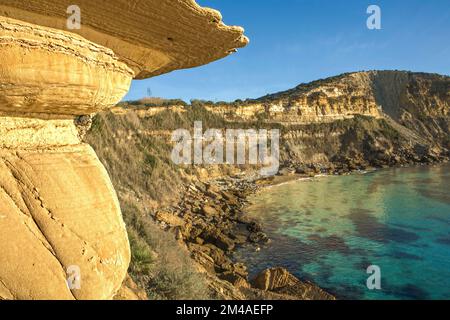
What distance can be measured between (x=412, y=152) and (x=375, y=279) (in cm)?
5889

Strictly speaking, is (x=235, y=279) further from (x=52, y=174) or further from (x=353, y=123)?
(x=353, y=123)

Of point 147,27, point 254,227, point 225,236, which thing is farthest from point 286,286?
point 147,27

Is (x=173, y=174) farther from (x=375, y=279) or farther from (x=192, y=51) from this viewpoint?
(x=192, y=51)

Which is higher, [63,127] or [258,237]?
[63,127]

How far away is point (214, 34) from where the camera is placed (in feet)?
16.3

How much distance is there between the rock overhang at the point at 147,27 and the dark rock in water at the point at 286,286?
8.98 m

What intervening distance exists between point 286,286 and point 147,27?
10395mm

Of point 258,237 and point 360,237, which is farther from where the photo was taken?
point 360,237

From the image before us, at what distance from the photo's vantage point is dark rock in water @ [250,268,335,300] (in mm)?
11648

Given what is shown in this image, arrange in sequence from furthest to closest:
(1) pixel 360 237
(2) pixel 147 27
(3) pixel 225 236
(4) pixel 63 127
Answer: (1) pixel 360 237 < (3) pixel 225 236 < (4) pixel 63 127 < (2) pixel 147 27

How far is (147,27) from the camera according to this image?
4621 millimetres

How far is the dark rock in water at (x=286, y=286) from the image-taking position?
11648 millimetres

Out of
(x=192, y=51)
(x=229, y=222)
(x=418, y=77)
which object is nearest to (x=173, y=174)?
(x=229, y=222)

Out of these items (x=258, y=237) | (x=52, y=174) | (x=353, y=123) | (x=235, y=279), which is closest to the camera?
(x=52, y=174)
